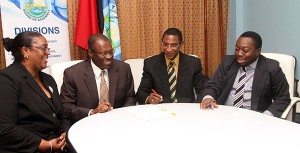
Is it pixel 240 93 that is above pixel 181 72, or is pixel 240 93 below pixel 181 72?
below

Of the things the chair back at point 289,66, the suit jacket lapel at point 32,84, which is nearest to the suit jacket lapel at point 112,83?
the suit jacket lapel at point 32,84

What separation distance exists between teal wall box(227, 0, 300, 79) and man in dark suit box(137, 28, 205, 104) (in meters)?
1.20

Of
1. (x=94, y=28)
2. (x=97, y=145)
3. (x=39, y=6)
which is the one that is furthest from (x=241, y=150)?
(x=39, y=6)

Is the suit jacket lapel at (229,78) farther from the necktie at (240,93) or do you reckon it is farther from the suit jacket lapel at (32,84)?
the suit jacket lapel at (32,84)

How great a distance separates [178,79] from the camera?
9.64 ft

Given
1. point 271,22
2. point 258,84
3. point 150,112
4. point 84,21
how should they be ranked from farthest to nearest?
point 271,22
point 84,21
point 258,84
point 150,112

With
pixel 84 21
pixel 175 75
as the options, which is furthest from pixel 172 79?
pixel 84 21

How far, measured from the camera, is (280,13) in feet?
11.6

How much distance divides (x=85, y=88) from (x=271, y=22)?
94.1 inches

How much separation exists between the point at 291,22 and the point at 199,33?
A: 1.19 metres

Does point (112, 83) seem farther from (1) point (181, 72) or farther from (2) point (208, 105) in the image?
(2) point (208, 105)

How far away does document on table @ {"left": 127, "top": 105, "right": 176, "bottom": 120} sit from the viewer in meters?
2.07

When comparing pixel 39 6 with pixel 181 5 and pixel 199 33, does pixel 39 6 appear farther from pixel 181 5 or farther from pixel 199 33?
pixel 199 33

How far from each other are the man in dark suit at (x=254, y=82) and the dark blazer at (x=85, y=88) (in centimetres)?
76
